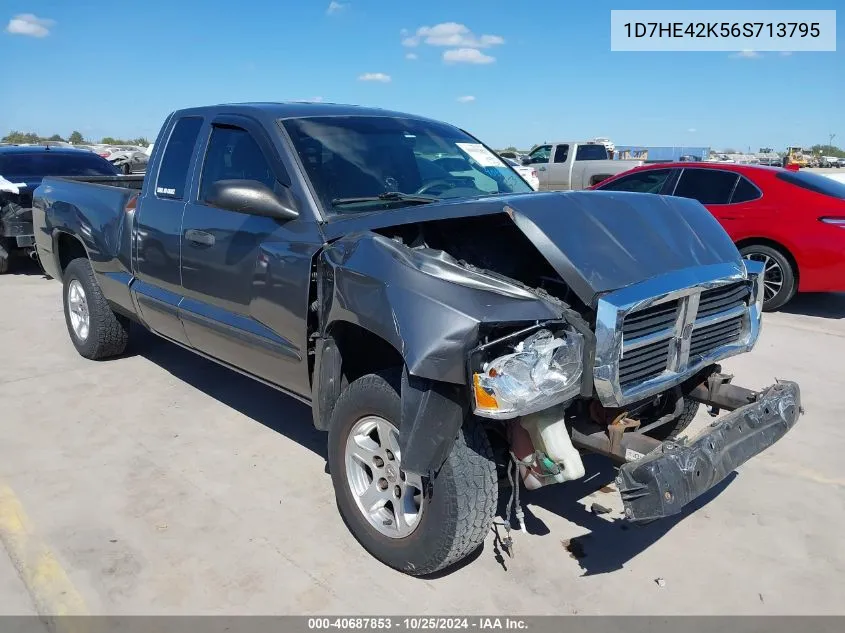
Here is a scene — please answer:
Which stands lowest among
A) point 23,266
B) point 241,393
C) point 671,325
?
point 241,393

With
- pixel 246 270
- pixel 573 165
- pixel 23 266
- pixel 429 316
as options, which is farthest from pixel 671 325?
pixel 573 165

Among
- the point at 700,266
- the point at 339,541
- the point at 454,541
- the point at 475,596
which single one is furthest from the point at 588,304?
the point at 339,541

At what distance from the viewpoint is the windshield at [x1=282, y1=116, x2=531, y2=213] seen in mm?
3721

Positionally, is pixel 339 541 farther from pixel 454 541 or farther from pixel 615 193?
pixel 615 193

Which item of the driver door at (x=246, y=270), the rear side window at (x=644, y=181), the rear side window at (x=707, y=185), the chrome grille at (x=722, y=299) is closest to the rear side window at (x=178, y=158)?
the driver door at (x=246, y=270)

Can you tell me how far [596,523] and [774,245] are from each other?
5.58 meters

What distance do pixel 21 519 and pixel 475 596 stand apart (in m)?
2.30

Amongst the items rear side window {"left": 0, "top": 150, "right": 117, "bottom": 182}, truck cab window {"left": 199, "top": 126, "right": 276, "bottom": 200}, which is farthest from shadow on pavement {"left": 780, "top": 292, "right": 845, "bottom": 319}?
rear side window {"left": 0, "top": 150, "right": 117, "bottom": 182}

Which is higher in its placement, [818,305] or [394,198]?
[394,198]

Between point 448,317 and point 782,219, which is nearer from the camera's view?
point 448,317

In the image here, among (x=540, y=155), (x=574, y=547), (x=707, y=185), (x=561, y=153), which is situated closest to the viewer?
(x=574, y=547)

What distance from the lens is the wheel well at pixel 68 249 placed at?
615cm

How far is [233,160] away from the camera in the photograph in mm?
4203

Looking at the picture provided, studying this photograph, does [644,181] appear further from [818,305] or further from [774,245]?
[818,305]
